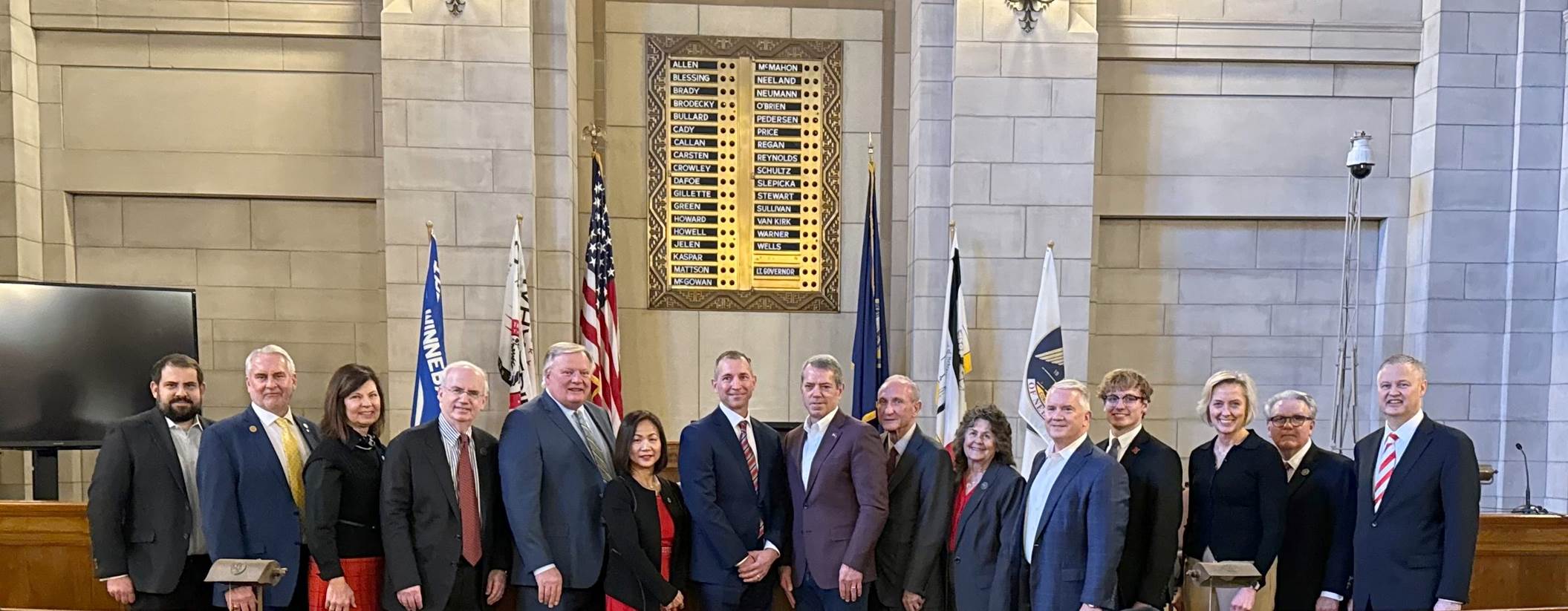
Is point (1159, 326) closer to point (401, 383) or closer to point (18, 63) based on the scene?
point (401, 383)

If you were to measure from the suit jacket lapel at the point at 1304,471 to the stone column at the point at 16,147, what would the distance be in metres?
6.40

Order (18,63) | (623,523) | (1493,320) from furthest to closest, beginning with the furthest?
(1493,320) < (18,63) < (623,523)

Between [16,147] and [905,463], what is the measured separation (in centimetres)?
537

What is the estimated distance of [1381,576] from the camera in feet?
8.69

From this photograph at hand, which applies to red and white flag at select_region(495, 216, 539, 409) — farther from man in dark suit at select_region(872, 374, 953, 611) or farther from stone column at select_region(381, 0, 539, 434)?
man in dark suit at select_region(872, 374, 953, 611)

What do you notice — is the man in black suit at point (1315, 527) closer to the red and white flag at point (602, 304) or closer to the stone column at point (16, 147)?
the red and white flag at point (602, 304)

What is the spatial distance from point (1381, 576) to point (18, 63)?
701cm

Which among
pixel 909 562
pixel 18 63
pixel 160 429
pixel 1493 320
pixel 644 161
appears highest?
pixel 18 63

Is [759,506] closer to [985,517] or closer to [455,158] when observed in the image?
[985,517]

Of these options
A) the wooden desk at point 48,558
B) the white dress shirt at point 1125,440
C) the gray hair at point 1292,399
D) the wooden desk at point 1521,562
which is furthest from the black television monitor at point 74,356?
the wooden desk at point 1521,562

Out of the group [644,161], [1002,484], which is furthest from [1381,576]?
[644,161]

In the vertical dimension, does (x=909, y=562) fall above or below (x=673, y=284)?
below

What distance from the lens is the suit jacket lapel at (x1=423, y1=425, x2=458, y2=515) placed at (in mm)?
2604

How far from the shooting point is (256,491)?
2.60 m
